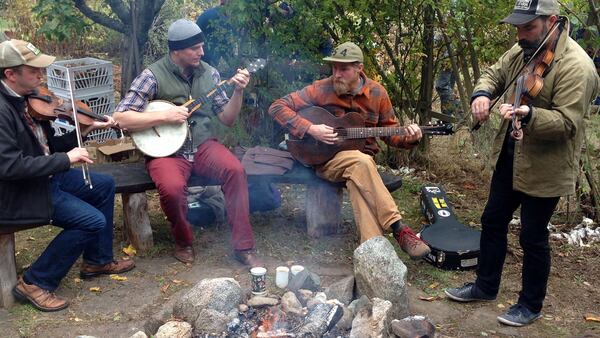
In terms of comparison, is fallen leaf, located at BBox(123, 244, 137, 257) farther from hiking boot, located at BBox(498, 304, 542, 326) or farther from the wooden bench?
hiking boot, located at BBox(498, 304, 542, 326)

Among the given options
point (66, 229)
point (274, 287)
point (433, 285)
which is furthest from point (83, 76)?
point (433, 285)

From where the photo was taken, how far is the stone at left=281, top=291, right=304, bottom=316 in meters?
3.78

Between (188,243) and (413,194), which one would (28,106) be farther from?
(413,194)

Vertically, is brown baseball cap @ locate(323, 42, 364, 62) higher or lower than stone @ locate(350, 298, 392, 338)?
higher

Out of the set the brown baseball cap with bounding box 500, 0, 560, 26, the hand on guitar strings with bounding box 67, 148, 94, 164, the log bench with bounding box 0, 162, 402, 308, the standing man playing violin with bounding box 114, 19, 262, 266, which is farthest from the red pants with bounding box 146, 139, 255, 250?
the brown baseball cap with bounding box 500, 0, 560, 26

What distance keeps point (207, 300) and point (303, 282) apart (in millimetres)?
655

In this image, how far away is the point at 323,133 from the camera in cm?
482

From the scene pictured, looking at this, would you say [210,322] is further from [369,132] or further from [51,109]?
[369,132]

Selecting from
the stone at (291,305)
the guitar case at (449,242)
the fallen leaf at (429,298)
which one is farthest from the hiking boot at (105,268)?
the guitar case at (449,242)

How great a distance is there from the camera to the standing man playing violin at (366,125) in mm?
4664

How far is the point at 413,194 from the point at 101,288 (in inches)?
123

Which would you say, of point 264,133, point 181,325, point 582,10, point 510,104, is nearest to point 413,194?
point 264,133

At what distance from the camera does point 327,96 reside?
16.4 ft

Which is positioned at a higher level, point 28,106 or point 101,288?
point 28,106
